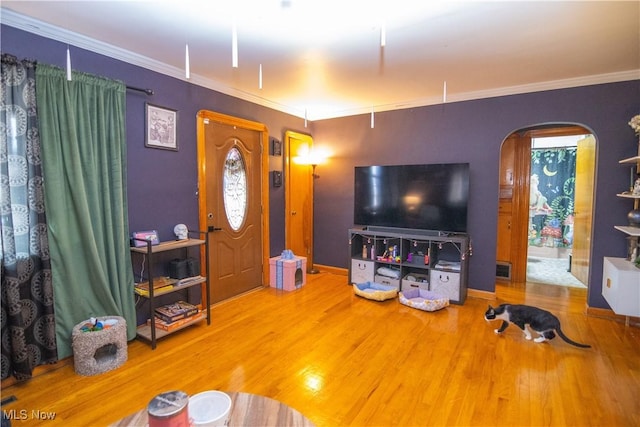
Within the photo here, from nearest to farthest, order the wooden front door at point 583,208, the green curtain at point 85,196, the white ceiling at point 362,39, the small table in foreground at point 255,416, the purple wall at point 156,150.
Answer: the small table in foreground at point 255,416 < the white ceiling at point 362,39 < the green curtain at point 85,196 < the purple wall at point 156,150 < the wooden front door at point 583,208

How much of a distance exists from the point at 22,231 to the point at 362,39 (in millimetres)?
2707

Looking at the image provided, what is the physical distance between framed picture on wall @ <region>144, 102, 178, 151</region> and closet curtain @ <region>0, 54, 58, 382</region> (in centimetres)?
84

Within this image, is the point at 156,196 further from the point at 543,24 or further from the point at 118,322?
the point at 543,24

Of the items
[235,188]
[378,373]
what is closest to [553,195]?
[378,373]

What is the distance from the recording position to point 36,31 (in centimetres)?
226

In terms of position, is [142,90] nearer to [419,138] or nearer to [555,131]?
[419,138]

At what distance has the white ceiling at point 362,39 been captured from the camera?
2.07 m

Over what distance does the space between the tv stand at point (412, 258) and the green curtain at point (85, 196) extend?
2645 mm

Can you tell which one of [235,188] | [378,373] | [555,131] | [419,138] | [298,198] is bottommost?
[378,373]

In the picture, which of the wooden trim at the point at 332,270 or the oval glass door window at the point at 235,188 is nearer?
the oval glass door window at the point at 235,188

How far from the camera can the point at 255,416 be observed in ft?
3.78

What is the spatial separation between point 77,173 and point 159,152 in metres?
0.75

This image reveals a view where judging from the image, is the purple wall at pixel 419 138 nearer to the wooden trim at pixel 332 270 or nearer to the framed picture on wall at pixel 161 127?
the framed picture on wall at pixel 161 127

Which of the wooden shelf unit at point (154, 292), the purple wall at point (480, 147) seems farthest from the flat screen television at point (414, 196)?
the wooden shelf unit at point (154, 292)
